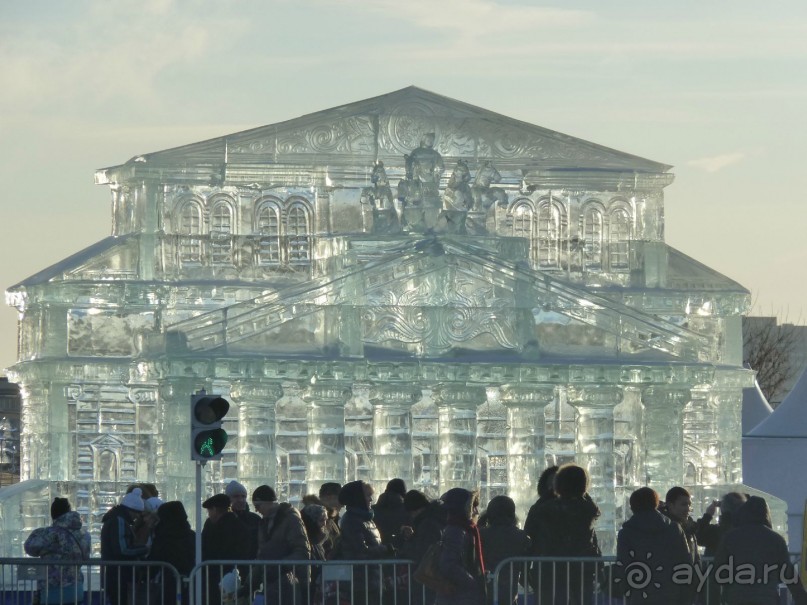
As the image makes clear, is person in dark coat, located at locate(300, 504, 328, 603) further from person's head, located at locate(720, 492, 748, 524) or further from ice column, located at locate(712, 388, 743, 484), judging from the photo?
ice column, located at locate(712, 388, 743, 484)

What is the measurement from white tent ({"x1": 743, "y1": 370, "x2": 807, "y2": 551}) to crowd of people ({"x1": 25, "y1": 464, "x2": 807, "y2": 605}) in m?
25.0

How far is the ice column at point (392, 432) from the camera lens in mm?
45375

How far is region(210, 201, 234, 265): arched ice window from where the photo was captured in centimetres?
5116

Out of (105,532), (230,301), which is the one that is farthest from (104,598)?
(230,301)

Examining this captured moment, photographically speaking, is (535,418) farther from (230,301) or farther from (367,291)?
(230,301)

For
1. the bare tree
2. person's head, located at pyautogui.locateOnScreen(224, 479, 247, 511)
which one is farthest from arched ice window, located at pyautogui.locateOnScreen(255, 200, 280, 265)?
the bare tree

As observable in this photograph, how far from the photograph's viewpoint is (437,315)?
151 feet

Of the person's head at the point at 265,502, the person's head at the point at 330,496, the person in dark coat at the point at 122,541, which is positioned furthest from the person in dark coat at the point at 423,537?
the person's head at the point at 330,496

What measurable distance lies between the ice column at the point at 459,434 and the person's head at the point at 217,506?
685 inches

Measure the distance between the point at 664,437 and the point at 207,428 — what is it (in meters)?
20.1

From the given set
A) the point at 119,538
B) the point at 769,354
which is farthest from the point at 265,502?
the point at 769,354

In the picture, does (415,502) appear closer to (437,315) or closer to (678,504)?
(678,504)

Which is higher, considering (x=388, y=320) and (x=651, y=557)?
(x=388, y=320)

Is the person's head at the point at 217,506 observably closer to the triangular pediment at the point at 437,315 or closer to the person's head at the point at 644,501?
the person's head at the point at 644,501
